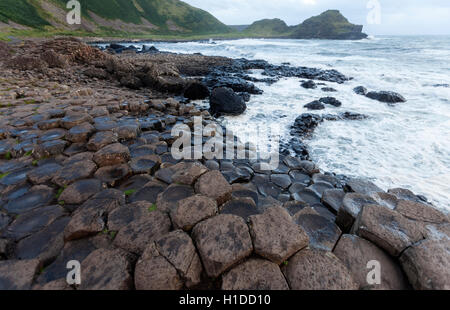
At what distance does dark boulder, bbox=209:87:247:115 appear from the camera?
761 cm

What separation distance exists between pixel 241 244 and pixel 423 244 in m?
1.60

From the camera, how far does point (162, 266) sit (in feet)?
5.51

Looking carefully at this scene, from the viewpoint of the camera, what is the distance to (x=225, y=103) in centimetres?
763

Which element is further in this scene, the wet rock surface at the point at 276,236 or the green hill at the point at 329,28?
the green hill at the point at 329,28

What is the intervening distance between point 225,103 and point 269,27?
432ft

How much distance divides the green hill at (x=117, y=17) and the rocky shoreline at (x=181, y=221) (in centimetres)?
5447

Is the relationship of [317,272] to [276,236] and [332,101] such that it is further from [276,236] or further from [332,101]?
[332,101]

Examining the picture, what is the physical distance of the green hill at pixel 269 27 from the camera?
110 m

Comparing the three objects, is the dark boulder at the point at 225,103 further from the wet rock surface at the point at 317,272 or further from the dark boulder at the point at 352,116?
the wet rock surface at the point at 317,272

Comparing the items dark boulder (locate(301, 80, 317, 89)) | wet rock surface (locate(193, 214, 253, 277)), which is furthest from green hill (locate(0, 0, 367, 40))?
wet rock surface (locate(193, 214, 253, 277))

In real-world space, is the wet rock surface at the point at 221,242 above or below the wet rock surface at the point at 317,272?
above

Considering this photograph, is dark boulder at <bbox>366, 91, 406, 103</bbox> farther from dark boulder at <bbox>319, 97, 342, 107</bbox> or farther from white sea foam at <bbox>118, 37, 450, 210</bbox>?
dark boulder at <bbox>319, 97, 342, 107</bbox>

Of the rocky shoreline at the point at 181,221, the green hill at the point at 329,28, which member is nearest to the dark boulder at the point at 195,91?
the rocky shoreline at the point at 181,221

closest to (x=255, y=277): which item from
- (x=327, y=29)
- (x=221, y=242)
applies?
(x=221, y=242)
